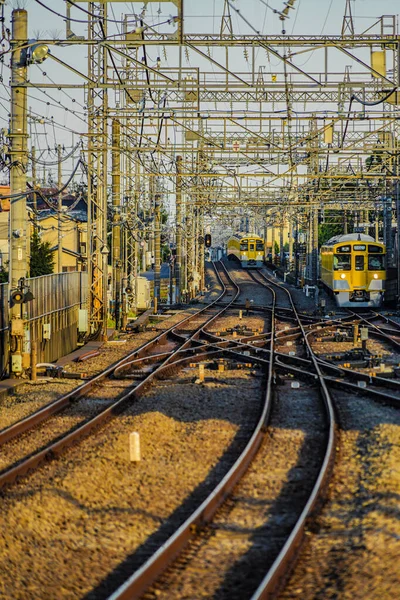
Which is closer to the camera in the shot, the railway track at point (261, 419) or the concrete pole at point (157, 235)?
the railway track at point (261, 419)

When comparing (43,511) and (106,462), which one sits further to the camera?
(106,462)

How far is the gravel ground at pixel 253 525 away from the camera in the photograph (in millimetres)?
5156

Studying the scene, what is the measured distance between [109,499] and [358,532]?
2.16m

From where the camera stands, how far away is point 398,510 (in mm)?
6500

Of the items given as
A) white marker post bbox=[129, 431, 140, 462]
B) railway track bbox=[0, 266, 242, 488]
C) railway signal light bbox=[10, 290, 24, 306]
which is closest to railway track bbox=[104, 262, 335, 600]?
white marker post bbox=[129, 431, 140, 462]

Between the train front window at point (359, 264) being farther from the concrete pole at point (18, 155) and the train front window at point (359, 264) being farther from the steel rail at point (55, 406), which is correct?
the concrete pole at point (18, 155)

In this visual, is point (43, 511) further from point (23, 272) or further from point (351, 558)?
point (23, 272)

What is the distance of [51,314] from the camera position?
17.8 meters

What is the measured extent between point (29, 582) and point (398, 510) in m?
2.86

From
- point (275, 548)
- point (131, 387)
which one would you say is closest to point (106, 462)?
point (275, 548)

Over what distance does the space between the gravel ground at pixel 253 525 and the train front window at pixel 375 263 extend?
22029 mm

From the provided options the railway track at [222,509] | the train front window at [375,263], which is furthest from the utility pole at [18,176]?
the train front window at [375,263]

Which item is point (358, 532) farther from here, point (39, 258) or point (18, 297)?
point (39, 258)

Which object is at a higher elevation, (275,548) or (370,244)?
(370,244)
